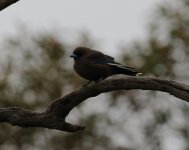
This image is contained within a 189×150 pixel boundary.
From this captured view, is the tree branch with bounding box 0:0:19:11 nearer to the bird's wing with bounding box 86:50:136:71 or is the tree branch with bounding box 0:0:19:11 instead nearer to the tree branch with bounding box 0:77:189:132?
the tree branch with bounding box 0:77:189:132

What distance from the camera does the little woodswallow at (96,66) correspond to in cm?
1139

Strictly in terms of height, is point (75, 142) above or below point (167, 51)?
below

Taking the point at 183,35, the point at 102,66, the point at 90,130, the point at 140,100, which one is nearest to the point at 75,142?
the point at 90,130

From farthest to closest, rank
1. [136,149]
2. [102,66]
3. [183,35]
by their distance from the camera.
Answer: [136,149] < [183,35] < [102,66]

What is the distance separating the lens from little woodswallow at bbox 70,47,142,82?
37.4 ft

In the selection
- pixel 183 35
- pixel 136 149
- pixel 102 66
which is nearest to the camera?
pixel 102 66

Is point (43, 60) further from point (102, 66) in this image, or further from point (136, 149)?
point (102, 66)

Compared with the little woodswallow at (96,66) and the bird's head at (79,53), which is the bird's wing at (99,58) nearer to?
the little woodswallow at (96,66)

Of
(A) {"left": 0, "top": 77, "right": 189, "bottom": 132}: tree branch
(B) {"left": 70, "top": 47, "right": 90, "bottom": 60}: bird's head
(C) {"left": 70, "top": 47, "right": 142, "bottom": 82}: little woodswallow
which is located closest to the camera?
(A) {"left": 0, "top": 77, "right": 189, "bottom": 132}: tree branch

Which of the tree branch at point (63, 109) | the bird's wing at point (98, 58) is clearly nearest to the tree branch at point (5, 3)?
the tree branch at point (63, 109)

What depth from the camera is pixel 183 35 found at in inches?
906

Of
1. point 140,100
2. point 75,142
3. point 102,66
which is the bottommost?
point 102,66

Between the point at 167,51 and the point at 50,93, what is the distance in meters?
3.45

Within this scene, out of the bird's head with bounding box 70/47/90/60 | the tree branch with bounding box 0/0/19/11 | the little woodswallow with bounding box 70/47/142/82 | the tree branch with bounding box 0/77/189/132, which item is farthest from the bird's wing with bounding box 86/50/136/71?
the tree branch with bounding box 0/0/19/11
